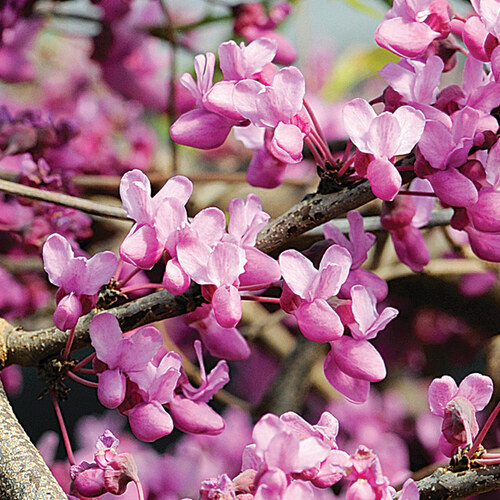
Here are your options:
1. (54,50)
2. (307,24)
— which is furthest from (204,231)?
(54,50)

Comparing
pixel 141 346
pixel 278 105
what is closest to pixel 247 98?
pixel 278 105

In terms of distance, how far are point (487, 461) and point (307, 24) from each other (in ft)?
2.37

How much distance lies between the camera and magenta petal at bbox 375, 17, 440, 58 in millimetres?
348

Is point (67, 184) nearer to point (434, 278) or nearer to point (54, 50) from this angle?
point (434, 278)

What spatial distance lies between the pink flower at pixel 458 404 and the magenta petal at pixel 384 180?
8 cm

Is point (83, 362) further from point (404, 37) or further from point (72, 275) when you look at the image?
point (404, 37)

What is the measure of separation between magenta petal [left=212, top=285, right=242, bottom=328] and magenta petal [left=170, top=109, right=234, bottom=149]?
9 centimetres

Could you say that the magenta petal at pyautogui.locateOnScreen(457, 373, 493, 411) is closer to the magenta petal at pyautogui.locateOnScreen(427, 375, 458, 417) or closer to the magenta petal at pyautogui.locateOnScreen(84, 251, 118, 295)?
the magenta petal at pyautogui.locateOnScreen(427, 375, 458, 417)

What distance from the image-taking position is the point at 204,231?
0.32m

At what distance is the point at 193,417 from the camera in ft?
1.19

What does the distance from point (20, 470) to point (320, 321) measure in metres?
0.13

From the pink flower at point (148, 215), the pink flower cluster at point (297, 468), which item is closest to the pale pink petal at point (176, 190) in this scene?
the pink flower at point (148, 215)

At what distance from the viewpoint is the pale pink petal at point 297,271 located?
13.0 inches

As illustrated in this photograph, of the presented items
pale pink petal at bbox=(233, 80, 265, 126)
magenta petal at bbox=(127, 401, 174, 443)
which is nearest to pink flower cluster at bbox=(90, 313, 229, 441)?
magenta petal at bbox=(127, 401, 174, 443)
